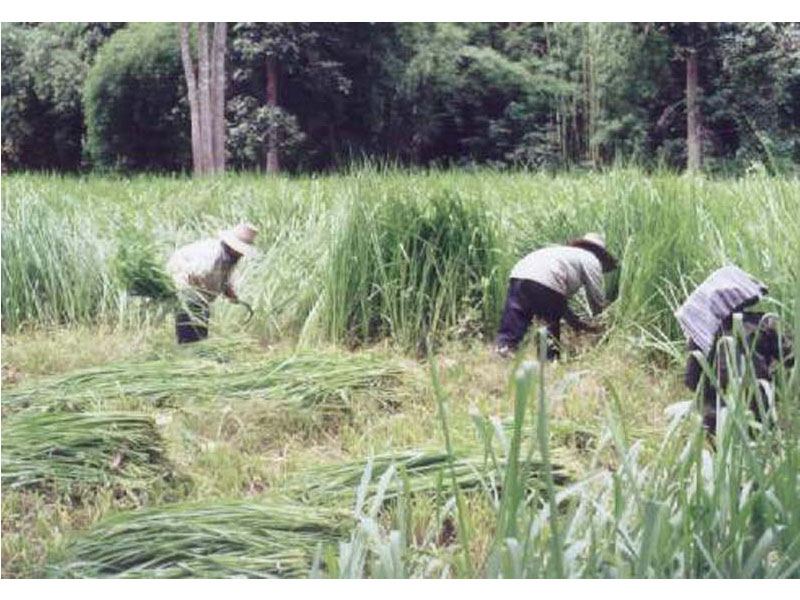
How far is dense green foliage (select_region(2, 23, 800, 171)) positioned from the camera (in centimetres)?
236

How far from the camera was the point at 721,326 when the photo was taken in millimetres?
2178

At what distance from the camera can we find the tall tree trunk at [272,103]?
7.94 feet

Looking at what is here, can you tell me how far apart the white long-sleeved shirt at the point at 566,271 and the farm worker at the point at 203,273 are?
643 millimetres

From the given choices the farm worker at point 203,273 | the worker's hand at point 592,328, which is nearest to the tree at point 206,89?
the farm worker at point 203,273

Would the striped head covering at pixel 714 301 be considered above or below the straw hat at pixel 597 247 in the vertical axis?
below

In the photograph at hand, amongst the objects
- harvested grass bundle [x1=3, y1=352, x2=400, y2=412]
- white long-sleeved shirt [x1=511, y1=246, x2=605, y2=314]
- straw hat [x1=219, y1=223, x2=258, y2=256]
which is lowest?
harvested grass bundle [x1=3, y1=352, x2=400, y2=412]

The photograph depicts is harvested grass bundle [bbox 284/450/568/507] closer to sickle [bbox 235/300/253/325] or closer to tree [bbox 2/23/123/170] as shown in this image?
sickle [bbox 235/300/253/325]

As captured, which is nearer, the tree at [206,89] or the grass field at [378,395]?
the grass field at [378,395]

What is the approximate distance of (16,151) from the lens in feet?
7.84

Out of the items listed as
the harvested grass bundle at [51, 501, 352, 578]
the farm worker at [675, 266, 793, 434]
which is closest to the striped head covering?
the farm worker at [675, 266, 793, 434]

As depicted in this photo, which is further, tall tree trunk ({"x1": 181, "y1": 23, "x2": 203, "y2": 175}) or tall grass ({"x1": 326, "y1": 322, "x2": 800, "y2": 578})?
tall tree trunk ({"x1": 181, "y1": 23, "x2": 203, "y2": 175})

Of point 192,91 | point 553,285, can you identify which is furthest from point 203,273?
point 553,285

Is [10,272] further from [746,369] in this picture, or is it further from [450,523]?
[746,369]

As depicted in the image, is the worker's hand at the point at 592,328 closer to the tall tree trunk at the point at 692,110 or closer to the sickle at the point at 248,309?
the tall tree trunk at the point at 692,110
